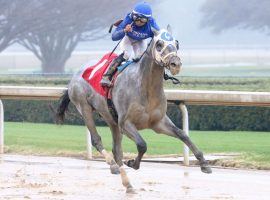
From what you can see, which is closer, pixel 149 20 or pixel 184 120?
pixel 149 20

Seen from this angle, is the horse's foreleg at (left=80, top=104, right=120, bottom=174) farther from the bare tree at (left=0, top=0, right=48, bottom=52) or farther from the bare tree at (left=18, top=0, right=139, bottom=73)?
the bare tree at (left=18, top=0, right=139, bottom=73)

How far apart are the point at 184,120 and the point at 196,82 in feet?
35.2

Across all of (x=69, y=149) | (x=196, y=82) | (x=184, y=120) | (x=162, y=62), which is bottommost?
(x=196, y=82)

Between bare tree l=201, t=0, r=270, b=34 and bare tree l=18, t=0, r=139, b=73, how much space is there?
12235 mm

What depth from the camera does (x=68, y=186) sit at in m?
10.5

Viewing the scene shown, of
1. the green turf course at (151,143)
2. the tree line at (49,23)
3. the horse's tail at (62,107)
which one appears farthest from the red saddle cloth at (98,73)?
the tree line at (49,23)

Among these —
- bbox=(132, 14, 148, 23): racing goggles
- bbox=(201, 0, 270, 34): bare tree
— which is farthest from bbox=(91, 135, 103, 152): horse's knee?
bbox=(201, 0, 270, 34): bare tree

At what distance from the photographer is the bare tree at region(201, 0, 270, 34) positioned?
228 ft

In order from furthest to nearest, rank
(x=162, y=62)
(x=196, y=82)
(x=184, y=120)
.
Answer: (x=196, y=82), (x=184, y=120), (x=162, y=62)

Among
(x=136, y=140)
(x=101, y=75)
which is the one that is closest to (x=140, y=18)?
(x=101, y=75)

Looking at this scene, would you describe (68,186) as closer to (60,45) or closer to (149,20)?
(149,20)

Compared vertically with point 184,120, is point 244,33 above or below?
below

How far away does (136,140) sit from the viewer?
391 inches

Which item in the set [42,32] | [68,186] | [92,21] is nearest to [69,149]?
[68,186]
